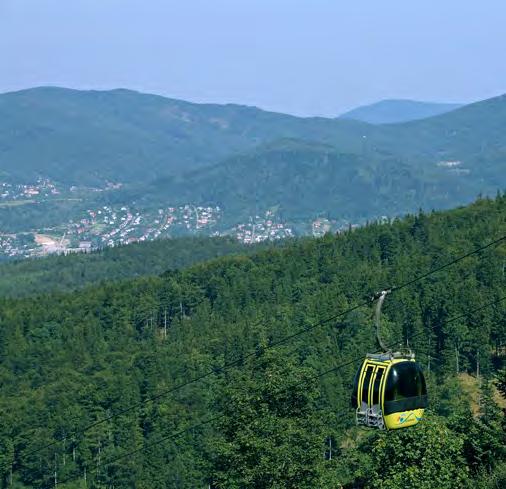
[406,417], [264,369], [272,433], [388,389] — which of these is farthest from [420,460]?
[388,389]

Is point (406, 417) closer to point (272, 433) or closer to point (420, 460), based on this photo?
point (272, 433)

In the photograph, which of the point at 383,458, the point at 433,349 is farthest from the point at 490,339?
the point at 383,458

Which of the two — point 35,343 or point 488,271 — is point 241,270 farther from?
point 488,271

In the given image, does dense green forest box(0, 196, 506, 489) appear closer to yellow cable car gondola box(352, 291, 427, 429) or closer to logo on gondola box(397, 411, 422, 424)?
logo on gondola box(397, 411, 422, 424)

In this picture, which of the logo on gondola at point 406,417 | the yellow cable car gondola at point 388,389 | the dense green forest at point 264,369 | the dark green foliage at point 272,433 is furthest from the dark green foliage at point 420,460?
the yellow cable car gondola at point 388,389

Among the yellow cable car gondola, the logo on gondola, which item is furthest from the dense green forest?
the yellow cable car gondola
